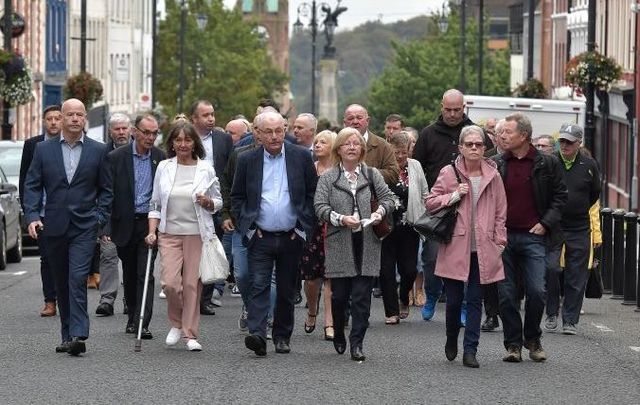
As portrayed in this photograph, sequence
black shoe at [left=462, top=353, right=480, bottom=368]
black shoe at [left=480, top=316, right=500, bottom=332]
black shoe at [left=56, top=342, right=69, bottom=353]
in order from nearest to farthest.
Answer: black shoe at [left=462, top=353, right=480, bottom=368] < black shoe at [left=56, top=342, right=69, bottom=353] < black shoe at [left=480, top=316, right=500, bottom=332]

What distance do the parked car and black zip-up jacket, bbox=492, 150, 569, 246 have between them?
43.3 feet

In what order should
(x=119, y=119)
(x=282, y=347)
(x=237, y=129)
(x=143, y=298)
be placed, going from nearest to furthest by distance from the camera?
(x=282, y=347) → (x=143, y=298) → (x=119, y=119) → (x=237, y=129)

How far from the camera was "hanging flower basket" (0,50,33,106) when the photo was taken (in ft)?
151

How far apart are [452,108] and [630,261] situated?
484 cm

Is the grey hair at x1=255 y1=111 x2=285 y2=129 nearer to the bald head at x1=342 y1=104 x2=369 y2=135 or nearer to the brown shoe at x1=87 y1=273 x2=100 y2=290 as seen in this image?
the bald head at x1=342 y1=104 x2=369 y2=135

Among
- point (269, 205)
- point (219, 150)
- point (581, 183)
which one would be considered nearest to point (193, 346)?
point (269, 205)

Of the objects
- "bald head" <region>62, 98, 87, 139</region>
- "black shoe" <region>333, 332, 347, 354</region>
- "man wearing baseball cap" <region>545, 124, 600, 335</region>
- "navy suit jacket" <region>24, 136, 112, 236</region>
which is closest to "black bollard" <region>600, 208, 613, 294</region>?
"man wearing baseball cap" <region>545, 124, 600, 335</region>

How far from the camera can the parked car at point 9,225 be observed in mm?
27058

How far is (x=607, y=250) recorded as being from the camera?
24203mm

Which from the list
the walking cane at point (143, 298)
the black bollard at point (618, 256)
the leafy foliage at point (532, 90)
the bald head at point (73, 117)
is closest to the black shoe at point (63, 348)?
the walking cane at point (143, 298)

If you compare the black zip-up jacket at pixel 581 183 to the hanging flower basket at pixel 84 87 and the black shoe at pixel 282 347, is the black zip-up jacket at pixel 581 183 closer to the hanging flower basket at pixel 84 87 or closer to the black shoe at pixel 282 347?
the black shoe at pixel 282 347

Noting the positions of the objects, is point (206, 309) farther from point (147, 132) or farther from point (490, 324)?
point (147, 132)

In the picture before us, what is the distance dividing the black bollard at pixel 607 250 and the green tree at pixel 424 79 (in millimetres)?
69962

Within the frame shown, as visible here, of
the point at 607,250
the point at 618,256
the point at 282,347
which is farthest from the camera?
the point at 607,250
